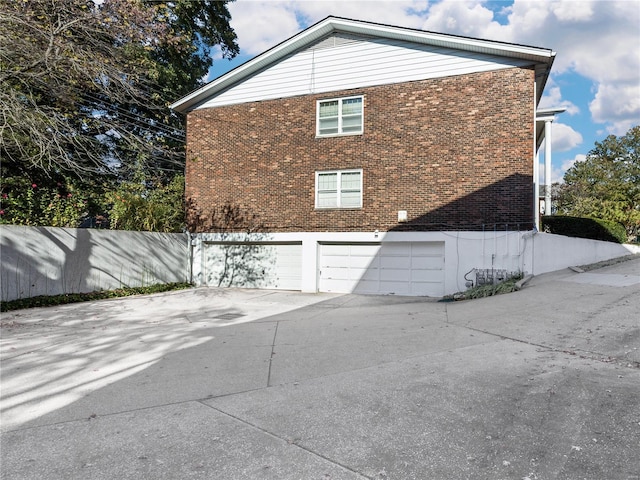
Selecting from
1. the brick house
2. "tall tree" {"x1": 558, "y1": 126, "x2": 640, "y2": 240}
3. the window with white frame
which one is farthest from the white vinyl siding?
"tall tree" {"x1": 558, "y1": 126, "x2": 640, "y2": 240}

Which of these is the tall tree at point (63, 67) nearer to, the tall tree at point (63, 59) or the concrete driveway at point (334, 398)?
the tall tree at point (63, 59)

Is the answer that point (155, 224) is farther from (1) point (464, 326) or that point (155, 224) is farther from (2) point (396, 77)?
(1) point (464, 326)

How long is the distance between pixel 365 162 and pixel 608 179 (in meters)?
28.5

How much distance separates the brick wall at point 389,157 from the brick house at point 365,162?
0.13ft

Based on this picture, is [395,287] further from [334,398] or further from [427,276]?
[334,398]

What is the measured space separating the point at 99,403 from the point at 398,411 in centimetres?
285

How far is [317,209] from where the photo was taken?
14.1 metres

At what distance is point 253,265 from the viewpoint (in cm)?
1534

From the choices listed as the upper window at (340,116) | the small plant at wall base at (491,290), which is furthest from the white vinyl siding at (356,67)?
the small plant at wall base at (491,290)

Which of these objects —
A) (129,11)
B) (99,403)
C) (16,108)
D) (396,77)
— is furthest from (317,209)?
(99,403)

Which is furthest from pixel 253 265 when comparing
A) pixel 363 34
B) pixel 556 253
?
pixel 556 253

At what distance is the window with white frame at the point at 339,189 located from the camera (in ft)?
45.2

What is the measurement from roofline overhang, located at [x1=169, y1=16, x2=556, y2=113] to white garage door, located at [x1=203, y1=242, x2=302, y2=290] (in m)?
5.81

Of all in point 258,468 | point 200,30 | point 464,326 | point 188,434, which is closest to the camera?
point 258,468
